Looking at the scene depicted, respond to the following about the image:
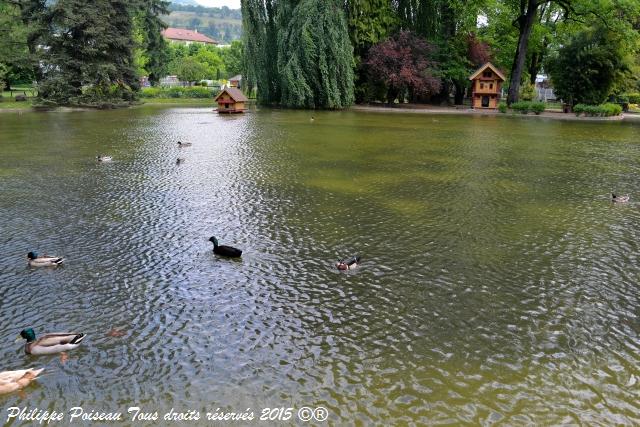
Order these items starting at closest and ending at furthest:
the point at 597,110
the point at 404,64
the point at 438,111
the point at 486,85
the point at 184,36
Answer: the point at 597,110, the point at 438,111, the point at 404,64, the point at 486,85, the point at 184,36

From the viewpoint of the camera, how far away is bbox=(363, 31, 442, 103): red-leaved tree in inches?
1842

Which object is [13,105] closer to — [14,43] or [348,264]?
[14,43]

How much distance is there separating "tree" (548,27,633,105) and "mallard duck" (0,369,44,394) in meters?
46.0

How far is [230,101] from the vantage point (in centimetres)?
4241

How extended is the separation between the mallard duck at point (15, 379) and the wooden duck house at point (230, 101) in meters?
37.3

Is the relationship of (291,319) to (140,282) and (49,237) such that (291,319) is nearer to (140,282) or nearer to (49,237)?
(140,282)

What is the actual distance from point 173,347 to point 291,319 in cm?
187

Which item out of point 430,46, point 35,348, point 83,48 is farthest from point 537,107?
point 35,348

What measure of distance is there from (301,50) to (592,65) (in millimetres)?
24860

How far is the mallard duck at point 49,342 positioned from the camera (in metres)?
6.96

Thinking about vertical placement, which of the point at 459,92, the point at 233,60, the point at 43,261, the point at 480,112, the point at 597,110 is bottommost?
the point at 43,261

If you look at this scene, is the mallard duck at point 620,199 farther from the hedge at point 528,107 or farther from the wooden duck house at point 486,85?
the wooden duck house at point 486,85

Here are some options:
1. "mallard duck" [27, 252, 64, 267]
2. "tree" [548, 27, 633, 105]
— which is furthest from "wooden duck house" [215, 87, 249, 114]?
"mallard duck" [27, 252, 64, 267]

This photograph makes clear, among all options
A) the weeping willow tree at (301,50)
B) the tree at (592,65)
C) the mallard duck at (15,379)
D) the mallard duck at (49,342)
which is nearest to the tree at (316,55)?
the weeping willow tree at (301,50)
